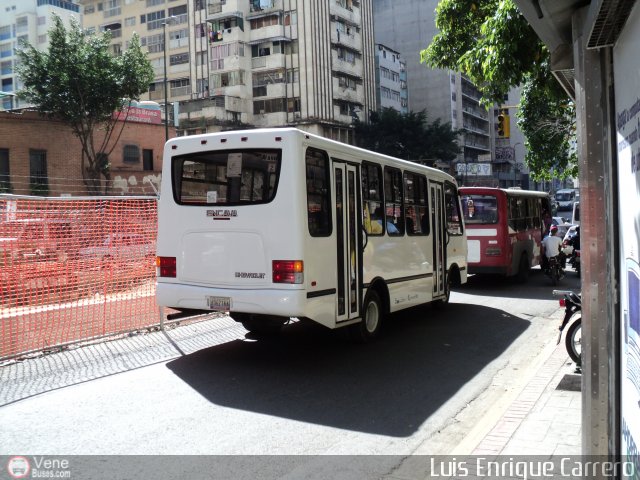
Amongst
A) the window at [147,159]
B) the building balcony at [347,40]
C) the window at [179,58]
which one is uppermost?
the building balcony at [347,40]

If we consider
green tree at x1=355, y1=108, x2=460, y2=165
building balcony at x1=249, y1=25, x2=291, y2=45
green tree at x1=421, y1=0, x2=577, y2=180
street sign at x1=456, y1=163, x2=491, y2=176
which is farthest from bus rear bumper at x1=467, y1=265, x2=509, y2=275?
street sign at x1=456, y1=163, x2=491, y2=176

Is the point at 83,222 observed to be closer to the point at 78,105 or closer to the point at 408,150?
the point at 78,105

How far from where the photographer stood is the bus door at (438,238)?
37.7 ft

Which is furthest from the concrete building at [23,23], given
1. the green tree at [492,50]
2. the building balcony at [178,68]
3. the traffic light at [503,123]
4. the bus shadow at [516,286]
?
the green tree at [492,50]

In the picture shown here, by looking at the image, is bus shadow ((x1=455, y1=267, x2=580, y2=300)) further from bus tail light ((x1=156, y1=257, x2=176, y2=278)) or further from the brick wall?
the brick wall

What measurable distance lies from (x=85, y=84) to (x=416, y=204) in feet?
98.5

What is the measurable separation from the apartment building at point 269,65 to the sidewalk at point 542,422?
166 ft

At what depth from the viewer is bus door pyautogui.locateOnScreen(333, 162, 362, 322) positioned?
809 centimetres

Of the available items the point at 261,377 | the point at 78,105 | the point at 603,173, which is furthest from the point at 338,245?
the point at 78,105

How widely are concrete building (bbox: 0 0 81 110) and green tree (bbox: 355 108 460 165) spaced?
47.3 m

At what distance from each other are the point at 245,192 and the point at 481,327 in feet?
17.0

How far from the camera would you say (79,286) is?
9305mm

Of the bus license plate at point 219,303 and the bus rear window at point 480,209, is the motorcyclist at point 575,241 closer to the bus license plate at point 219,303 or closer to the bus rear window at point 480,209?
the bus rear window at point 480,209

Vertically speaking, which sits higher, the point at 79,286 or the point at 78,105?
the point at 78,105
